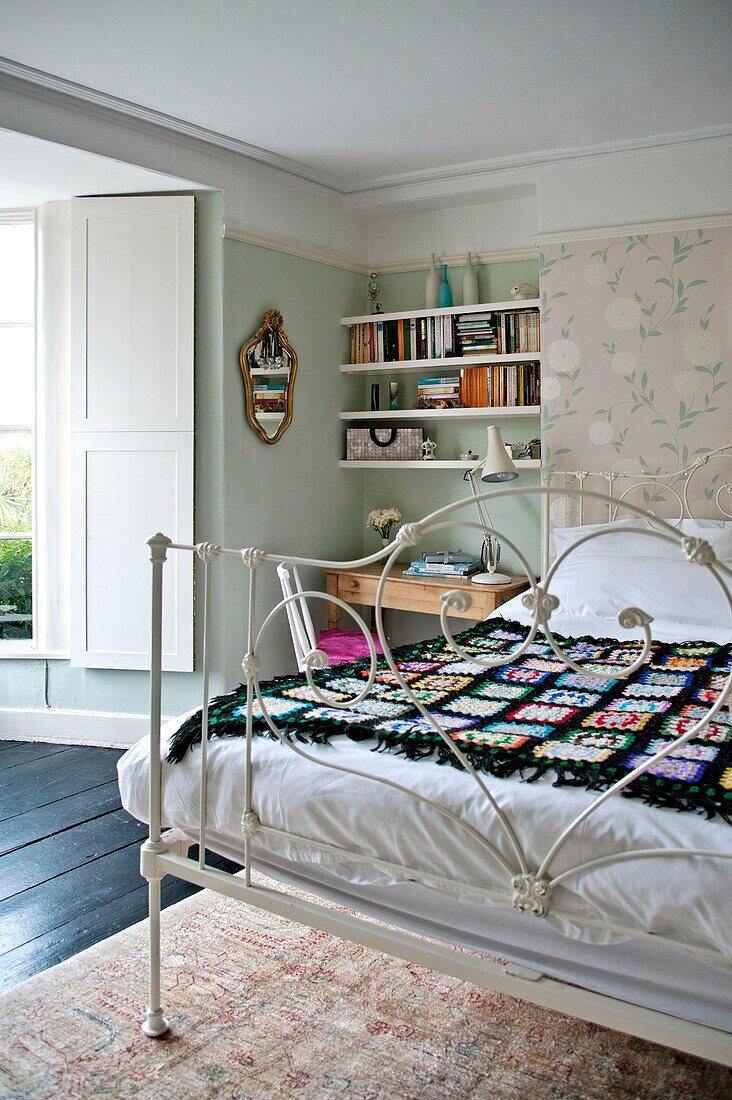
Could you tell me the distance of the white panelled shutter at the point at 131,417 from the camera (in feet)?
13.0

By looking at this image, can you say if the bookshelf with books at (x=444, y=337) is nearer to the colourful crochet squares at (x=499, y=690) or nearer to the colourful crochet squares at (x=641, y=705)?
the colourful crochet squares at (x=499, y=690)

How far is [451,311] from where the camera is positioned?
435cm

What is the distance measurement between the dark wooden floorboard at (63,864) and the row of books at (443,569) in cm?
156

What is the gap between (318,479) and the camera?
4535mm

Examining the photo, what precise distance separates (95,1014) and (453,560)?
2.56 metres

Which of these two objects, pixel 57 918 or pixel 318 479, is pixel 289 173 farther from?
pixel 57 918

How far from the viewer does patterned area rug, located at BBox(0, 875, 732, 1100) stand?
1.90m

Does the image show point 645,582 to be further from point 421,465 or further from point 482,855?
point 482,855

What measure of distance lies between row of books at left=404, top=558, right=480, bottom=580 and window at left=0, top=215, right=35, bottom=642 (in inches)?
69.3

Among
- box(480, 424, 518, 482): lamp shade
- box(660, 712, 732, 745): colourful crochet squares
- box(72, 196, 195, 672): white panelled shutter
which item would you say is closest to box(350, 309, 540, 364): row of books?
box(480, 424, 518, 482): lamp shade

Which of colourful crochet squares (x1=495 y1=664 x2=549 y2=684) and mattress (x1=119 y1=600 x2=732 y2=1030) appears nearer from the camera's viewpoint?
mattress (x1=119 y1=600 x2=732 y2=1030)

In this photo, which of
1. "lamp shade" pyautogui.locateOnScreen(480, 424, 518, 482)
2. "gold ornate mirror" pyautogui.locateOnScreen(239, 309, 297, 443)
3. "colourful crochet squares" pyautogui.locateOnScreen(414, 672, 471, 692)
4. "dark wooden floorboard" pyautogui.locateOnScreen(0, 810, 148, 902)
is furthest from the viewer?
"gold ornate mirror" pyautogui.locateOnScreen(239, 309, 297, 443)

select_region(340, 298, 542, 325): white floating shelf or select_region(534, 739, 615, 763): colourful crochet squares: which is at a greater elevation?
select_region(340, 298, 542, 325): white floating shelf

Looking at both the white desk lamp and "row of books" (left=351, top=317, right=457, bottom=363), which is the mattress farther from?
"row of books" (left=351, top=317, right=457, bottom=363)
